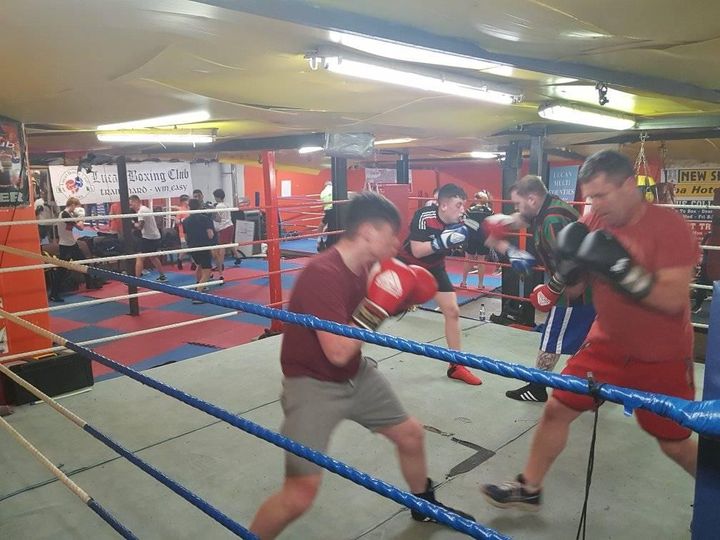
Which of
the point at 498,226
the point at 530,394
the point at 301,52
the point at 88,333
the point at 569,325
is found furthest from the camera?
the point at 88,333

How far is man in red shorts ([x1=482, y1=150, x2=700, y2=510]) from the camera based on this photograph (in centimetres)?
160

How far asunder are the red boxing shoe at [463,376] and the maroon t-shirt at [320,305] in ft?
6.19

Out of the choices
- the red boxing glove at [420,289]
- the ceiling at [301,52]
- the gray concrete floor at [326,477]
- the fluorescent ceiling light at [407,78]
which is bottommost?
the gray concrete floor at [326,477]

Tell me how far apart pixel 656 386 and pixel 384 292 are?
Answer: 38.8 inches

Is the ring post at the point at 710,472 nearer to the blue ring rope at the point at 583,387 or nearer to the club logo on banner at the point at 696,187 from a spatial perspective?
the blue ring rope at the point at 583,387

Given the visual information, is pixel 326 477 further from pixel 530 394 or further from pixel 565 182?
A: pixel 565 182

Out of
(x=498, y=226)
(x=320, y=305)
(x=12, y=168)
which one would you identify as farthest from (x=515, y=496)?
(x=12, y=168)

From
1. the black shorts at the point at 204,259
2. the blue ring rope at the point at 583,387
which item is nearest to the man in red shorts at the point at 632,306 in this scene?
the blue ring rope at the point at 583,387

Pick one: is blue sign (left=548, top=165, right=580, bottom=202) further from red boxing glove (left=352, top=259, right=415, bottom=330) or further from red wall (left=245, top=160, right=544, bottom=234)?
red boxing glove (left=352, top=259, right=415, bottom=330)

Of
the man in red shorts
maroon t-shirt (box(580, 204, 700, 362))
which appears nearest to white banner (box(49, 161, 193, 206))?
the man in red shorts

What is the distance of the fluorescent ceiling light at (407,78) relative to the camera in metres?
2.14

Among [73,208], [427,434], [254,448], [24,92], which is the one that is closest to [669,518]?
[427,434]

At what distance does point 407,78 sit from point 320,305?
56.3 inches

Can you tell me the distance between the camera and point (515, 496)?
2.08 meters
